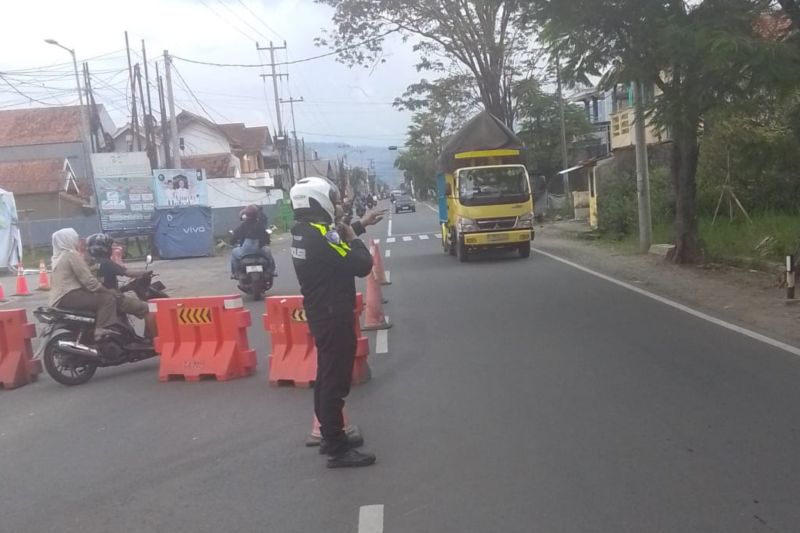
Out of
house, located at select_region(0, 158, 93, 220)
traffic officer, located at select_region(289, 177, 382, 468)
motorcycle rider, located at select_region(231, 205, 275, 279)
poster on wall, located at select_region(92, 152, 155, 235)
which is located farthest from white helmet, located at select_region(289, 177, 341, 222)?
house, located at select_region(0, 158, 93, 220)

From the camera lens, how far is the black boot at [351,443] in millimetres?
5258

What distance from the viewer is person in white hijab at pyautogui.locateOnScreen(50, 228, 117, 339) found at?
8188 millimetres

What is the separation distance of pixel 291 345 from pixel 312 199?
280 centimetres

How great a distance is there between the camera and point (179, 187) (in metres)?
30.2

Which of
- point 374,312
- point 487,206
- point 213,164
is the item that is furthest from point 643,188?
point 213,164

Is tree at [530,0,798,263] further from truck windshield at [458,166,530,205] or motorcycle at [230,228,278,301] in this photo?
truck windshield at [458,166,530,205]

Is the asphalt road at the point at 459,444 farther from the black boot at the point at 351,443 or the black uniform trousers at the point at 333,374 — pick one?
the black uniform trousers at the point at 333,374

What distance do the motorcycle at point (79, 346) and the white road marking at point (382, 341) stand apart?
8.03 ft

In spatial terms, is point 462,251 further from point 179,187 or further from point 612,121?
point 612,121

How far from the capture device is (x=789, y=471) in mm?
4738

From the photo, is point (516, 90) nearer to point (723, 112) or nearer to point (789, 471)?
point (723, 112)

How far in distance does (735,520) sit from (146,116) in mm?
30670

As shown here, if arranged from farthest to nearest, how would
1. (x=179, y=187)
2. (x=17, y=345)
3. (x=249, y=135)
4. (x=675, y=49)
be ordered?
(x=249, y=135)
(x=179, y=187)
(x=675, y=49)
(x=17, y=345)

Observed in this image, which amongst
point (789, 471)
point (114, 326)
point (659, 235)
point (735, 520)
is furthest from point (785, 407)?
point (659, 235)
